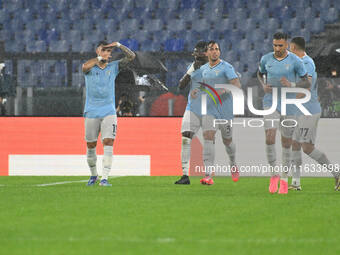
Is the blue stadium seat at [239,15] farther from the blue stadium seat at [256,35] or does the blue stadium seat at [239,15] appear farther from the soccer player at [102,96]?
the soccer player at [102,96]

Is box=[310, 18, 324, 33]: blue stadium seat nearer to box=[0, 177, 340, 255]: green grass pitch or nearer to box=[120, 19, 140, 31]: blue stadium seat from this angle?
box=[120, 19, 140, 31]: blue stadium seat

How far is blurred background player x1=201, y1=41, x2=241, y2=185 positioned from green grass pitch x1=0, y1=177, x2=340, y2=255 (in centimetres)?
99

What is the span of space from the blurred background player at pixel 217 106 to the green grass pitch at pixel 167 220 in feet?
3.26

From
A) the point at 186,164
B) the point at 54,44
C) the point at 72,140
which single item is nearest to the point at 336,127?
the point at 186,164

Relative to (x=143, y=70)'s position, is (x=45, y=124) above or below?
below

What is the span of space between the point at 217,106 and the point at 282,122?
240 centimetres

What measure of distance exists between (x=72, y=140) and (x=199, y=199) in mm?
5065

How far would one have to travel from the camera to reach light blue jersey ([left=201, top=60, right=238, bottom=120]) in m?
9.92

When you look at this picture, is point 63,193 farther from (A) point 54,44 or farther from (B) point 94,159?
(A) point 54,44

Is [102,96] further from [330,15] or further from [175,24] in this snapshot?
[330,15]

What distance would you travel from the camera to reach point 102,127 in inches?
372

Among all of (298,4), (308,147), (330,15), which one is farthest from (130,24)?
(308,147)

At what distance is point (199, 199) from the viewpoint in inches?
297

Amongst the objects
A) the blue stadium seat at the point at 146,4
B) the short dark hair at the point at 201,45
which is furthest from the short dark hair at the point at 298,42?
the blue stadium seat at the point at 146,4
